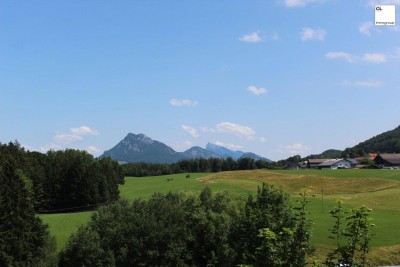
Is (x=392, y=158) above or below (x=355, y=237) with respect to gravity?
above

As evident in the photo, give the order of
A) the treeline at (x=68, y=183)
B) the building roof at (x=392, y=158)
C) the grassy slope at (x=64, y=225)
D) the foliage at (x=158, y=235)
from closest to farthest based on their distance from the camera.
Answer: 1. the foliage at (x=158, y=235)
2. the grassy slope at (x=64, y=225)
3. the treeline at (x=68, y=183)
4. the building roof at (x=392, y=158)

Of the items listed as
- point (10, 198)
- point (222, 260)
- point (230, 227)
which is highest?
point (10, 198)

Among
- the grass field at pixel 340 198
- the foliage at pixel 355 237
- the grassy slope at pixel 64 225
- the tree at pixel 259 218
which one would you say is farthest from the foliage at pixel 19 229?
the foliage at pixel 355 237

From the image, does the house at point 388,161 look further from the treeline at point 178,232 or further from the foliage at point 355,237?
the foliage at point 355,237

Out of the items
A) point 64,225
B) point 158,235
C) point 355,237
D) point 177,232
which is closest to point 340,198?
point 177,232

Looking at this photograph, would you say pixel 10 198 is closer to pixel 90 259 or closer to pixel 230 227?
pixel 90 259

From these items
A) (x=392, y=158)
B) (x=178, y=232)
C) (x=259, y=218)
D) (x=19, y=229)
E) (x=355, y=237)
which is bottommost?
(x=178, y=232)

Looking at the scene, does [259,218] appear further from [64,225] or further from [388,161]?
[388,161]

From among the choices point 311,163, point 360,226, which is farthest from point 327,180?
point 311,163

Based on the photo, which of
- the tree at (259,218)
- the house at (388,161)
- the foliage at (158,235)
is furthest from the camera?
the house at (388,161)

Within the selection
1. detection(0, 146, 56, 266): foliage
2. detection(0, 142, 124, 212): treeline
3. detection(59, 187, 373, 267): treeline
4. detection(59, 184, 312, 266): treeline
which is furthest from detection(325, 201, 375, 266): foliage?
detection(0, 142, 124, 212): treeline

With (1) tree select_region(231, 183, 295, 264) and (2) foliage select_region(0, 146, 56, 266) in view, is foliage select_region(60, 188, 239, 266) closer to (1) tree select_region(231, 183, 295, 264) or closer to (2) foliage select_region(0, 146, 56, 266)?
(1) tree select_region(231, 183, 295, 264)

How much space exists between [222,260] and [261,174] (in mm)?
80456

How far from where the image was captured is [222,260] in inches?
1438
